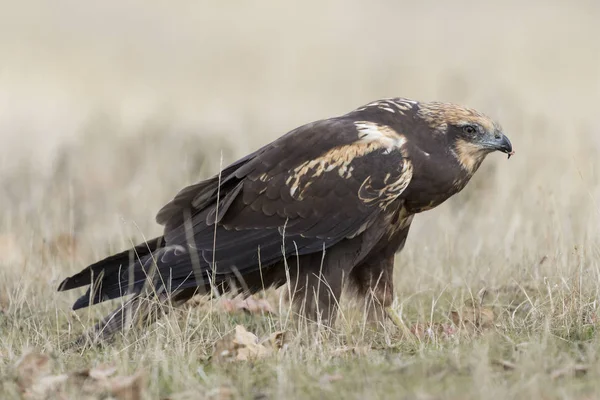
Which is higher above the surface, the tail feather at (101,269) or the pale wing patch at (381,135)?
the pale wing patch at (381,135)

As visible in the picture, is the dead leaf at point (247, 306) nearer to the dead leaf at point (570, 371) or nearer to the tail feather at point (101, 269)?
the tail feather at point (101, 269)

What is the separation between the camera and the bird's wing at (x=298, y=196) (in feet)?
18.1

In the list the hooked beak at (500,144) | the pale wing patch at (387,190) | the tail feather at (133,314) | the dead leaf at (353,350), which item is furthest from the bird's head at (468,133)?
the tail feather at (133,314)

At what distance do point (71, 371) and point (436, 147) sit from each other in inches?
92.5

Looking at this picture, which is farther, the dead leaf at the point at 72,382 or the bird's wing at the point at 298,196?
the bird's wing at the point at 298,196

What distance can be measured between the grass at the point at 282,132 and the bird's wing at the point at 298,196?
0.42 meters

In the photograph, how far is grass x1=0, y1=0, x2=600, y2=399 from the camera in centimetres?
448

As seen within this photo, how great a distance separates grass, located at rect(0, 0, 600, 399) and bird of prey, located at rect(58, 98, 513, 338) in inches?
9.3

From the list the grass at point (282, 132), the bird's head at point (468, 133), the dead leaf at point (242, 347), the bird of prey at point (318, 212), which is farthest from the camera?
the bird's head at point (468, 133)

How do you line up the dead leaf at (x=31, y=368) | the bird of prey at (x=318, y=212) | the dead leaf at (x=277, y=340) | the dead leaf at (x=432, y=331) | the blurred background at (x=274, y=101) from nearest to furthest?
the dead leaf at (x=31, y=368), the dead leaf at (x=277, y=340), the dead leaf at (x=432, y=331), the bird of prey at (x=318, y=212), the blurred background at (x=274, y=101)

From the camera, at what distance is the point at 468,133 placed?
5750 mm

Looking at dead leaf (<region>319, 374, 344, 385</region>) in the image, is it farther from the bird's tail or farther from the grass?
the bird's tail

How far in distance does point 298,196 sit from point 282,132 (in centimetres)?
676

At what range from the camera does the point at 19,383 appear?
4355mm
